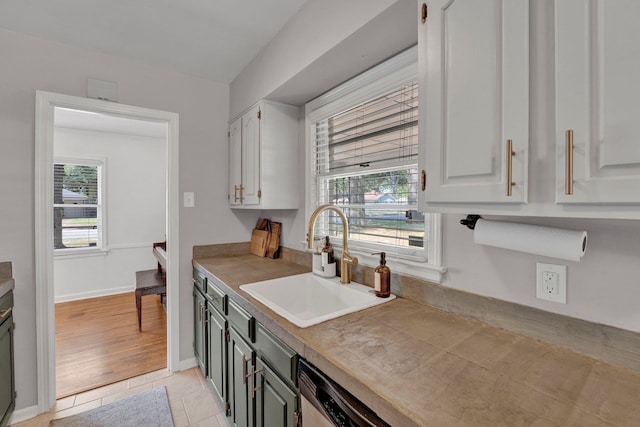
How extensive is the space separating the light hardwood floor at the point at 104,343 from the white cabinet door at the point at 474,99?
2736mm

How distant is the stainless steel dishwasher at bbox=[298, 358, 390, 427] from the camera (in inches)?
29.2

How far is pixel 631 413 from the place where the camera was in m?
0.64

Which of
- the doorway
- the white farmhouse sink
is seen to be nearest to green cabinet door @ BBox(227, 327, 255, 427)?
the white farmhouse sink

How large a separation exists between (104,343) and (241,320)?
7.79ft

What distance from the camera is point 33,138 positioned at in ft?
6.24

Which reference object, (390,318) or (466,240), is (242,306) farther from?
(466,240)

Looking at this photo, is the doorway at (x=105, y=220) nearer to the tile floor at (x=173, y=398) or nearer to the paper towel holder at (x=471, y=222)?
the tile floor at (x=173, y=398)

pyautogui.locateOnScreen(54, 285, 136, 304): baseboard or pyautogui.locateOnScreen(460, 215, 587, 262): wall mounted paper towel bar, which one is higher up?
pyautogui.locateOnScreen(460, 215, 587, 262): wall mounted paper towel bar

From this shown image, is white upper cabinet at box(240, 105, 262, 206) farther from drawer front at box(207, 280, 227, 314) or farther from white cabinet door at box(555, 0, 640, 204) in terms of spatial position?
white cabinet door at box(555, 0, 640, 204)

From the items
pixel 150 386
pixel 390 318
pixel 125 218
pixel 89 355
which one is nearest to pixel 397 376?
pixel 390 318

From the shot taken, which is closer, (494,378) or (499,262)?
(494,378)

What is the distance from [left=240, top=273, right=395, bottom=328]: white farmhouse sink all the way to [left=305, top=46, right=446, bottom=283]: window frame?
0.19m

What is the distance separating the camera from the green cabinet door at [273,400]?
1.07 meters

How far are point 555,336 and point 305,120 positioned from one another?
181 centimetres
